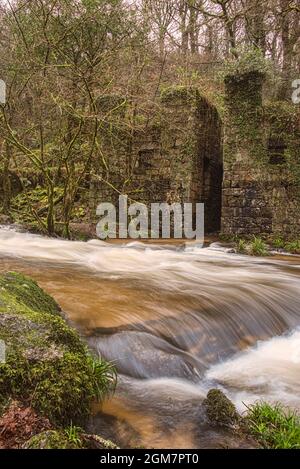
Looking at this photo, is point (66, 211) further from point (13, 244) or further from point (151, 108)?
point (151, 108)

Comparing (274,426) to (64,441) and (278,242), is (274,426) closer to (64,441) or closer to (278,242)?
(64,441)

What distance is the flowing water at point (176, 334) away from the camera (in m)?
2.97

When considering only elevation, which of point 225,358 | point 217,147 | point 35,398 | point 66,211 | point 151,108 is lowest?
point 225,358

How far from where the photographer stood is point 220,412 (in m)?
2.83

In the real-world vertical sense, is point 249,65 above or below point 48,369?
above

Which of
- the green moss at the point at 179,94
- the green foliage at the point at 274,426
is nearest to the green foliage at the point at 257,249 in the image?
the green moss at the point at 179,94

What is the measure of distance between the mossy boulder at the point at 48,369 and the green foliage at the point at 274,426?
1.04m

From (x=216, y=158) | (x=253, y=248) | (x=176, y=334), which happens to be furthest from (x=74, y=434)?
(x=216, y=158)

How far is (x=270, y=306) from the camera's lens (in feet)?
17.7

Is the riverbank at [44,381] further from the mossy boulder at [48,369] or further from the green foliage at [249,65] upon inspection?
the green foliage at [249,65]

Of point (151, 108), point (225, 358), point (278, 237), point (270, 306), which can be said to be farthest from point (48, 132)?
point (225, 358)

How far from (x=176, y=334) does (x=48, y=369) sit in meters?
1.76

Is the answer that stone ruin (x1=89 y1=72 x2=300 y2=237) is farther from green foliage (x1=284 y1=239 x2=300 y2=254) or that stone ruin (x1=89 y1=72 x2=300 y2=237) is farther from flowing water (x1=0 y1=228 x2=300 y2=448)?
flowing water (x1=0 y1=228 x2=300 y2=448)
